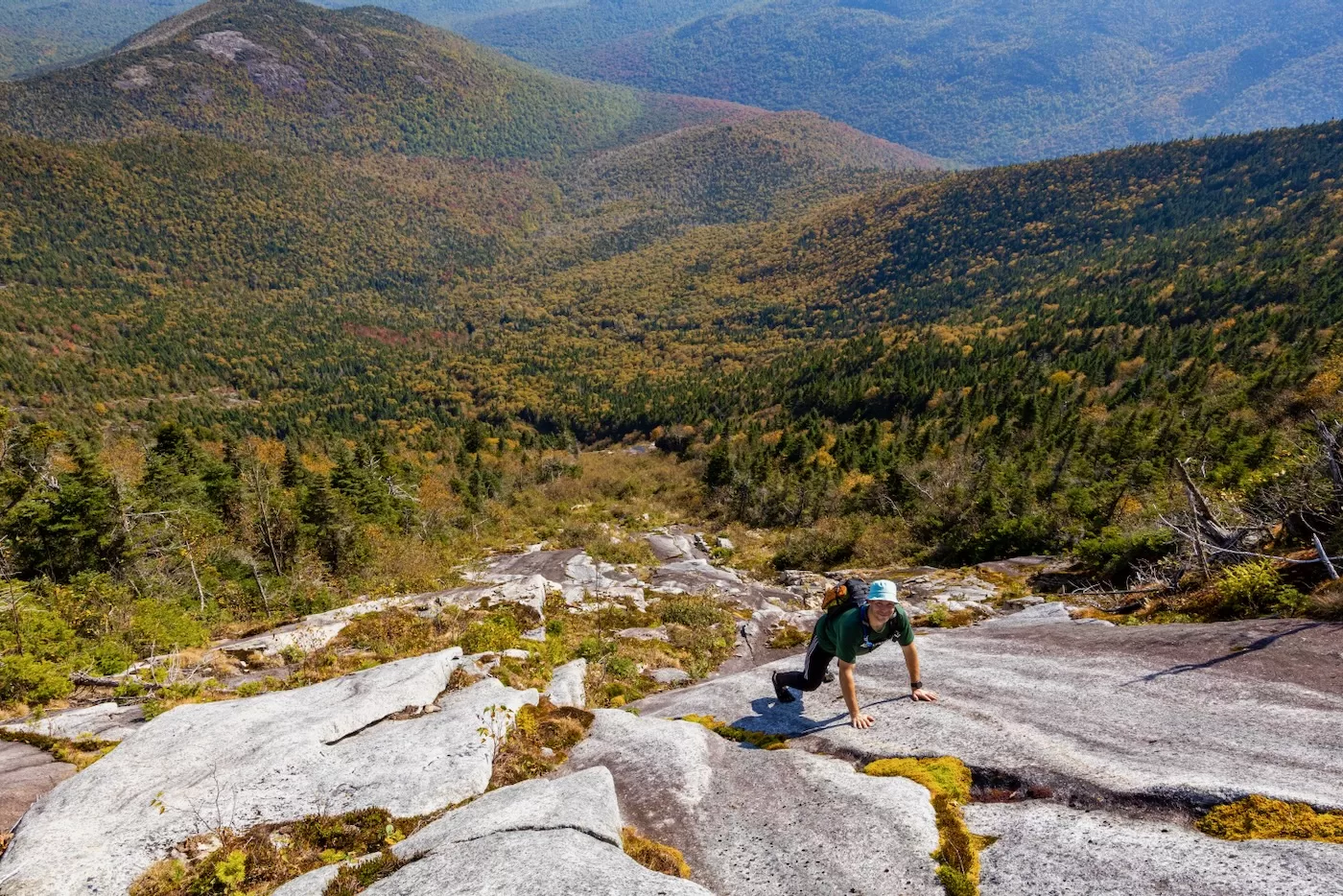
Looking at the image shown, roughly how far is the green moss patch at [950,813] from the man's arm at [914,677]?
4.07 ft

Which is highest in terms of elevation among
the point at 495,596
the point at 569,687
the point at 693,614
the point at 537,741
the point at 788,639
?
the point at 537,741

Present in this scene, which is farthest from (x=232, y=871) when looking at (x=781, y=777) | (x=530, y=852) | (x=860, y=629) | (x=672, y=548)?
(x=672, y=548)

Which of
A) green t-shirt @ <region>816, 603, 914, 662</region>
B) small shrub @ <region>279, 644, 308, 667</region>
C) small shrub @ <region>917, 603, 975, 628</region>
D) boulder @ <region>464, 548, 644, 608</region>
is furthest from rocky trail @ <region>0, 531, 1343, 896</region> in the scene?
boulder @ <region>464, 548, 644, 608</region>

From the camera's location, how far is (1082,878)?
492 cm

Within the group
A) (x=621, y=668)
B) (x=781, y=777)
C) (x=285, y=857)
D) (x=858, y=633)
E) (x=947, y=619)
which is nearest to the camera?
(x=285, y=857)

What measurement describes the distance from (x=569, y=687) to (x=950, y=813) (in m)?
7.64

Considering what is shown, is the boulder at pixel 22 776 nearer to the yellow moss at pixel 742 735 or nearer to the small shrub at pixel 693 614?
the yellow moss at pixel 742 735

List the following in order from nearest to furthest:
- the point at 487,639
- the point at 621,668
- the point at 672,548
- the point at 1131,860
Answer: the point at 1131,860
the point at 487,639
the point at 621,668
the point at 672,548

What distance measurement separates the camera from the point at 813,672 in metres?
9.27

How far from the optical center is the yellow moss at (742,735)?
8664 mm

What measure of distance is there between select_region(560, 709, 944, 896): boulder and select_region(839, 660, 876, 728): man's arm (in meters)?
0.73

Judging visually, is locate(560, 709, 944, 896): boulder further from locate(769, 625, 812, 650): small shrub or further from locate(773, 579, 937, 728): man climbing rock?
locate(769, 625, 812, 650): small shrub

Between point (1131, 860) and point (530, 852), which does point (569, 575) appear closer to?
point (530, 852)

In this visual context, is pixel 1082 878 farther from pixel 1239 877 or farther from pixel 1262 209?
pixel 1262 209
